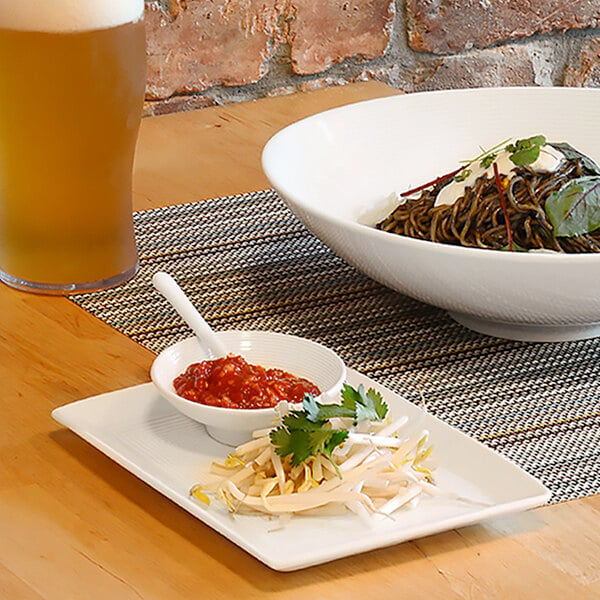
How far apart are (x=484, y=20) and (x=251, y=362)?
133 centimetres

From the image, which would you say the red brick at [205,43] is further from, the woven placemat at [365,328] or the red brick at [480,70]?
the woven placemat at [365,328]

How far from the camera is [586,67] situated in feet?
7.30

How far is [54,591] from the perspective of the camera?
0.70 m

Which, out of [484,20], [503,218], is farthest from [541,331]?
[484,20]

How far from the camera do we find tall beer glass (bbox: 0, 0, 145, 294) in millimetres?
1029

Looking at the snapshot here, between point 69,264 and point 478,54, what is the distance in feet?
3.92

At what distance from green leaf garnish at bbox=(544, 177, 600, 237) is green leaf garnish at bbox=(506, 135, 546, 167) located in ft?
0.19

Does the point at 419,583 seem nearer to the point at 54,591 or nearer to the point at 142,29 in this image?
the point at 54,591

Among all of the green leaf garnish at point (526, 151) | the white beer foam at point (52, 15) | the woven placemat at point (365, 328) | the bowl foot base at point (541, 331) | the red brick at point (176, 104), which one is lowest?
the red brick at point (176, 104)

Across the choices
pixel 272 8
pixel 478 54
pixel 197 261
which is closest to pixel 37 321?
pixel 197 261

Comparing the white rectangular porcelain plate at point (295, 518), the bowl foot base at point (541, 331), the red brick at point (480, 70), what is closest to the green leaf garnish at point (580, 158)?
the bowl foot base at point (541, 331)

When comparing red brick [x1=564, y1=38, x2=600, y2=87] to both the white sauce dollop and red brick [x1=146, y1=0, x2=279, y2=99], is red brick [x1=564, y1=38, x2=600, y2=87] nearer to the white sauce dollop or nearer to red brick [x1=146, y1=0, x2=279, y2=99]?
red brick [x1=146, y1=0, x2=279, y2=99]

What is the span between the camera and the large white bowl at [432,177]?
932mm

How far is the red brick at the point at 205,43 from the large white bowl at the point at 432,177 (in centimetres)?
57
